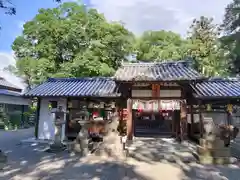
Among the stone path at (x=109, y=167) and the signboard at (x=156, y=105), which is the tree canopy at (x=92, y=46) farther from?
the stone path at (x=109, y=167)

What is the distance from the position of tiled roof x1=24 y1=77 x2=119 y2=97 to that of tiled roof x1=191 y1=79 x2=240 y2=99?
14.9 ft

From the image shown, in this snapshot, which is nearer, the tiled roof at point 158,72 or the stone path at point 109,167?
the stone path at point 109,167

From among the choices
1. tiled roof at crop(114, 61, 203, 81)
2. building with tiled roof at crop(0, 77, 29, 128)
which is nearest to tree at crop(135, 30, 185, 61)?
tiled roof at crop(114, 61, 203, 81)

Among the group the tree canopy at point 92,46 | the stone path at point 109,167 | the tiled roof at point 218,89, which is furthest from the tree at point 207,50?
the stone path at point 109,167

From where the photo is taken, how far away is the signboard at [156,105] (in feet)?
42.5

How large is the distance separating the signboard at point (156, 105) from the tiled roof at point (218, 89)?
123cm

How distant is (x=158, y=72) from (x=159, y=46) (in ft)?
50.9

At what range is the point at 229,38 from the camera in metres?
25.0

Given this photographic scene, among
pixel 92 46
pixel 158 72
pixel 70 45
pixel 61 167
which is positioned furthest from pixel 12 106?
pixel 61 167

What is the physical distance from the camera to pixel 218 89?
13.3 metres

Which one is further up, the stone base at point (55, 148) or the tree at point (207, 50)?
the tree at point (207, 50)

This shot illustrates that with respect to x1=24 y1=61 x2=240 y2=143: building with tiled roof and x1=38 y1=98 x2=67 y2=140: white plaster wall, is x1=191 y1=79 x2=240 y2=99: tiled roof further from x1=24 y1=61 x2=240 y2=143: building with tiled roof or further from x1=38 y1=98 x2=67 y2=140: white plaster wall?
x1=38 y1=98 x2=67 y2=140: white plaster wall

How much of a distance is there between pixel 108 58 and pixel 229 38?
1274 centimetres

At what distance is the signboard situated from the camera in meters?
13.0
